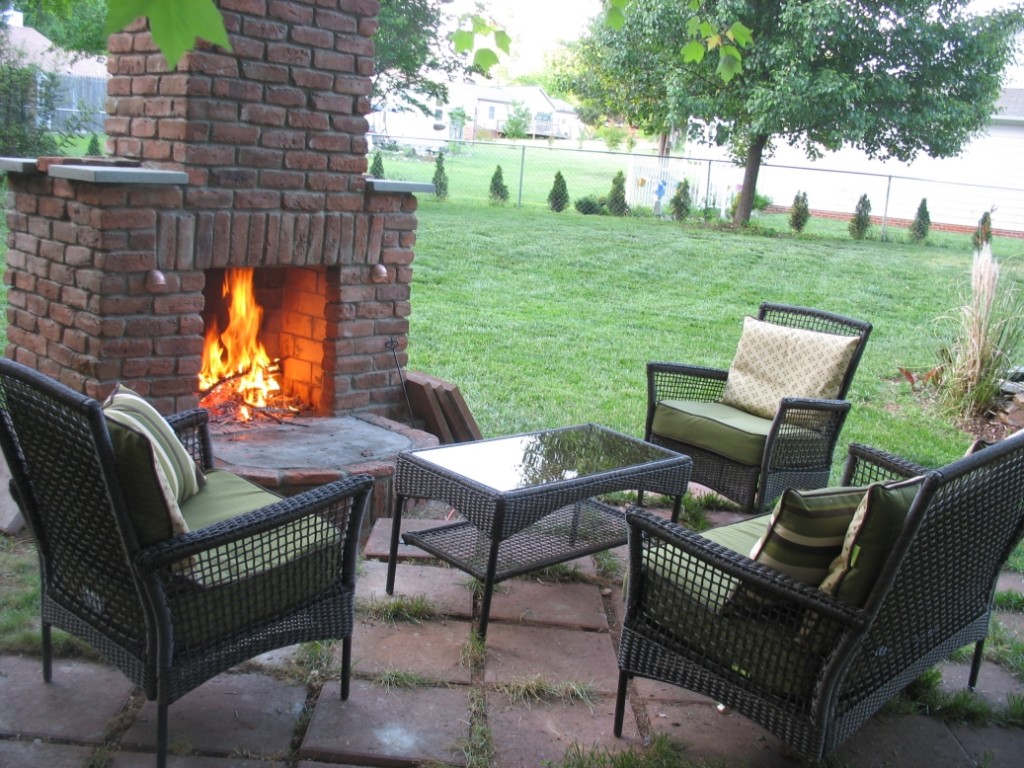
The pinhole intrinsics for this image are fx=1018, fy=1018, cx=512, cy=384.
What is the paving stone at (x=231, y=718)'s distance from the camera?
2324mm

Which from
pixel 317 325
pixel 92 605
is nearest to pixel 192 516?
pixel 92 605

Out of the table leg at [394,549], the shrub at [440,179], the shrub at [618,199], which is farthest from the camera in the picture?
the shrub at [618,199]

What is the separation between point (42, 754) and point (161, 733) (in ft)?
1.04

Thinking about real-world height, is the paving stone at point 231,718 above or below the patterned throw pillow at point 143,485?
below

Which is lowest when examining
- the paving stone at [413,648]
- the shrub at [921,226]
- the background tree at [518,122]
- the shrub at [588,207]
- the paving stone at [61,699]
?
the paving stone at [61,699]

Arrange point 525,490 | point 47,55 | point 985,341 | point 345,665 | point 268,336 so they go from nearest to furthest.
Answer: point 345,665 < point 525,490 < point 268,336 < point 985,341 < point 47,55

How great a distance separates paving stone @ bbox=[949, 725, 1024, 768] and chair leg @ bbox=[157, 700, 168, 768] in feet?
6.24

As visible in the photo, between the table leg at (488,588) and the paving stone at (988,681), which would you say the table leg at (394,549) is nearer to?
the table leg at (488,588)

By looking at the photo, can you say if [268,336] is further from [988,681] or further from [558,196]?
[558,196]

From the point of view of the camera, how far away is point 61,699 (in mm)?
2465

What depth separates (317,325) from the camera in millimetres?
4289

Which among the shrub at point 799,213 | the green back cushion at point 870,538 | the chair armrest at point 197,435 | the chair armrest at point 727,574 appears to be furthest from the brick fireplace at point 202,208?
the shrub at point 799,213

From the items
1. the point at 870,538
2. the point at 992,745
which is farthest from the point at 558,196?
the point at 870,538

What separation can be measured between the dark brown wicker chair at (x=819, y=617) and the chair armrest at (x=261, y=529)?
687 mm
